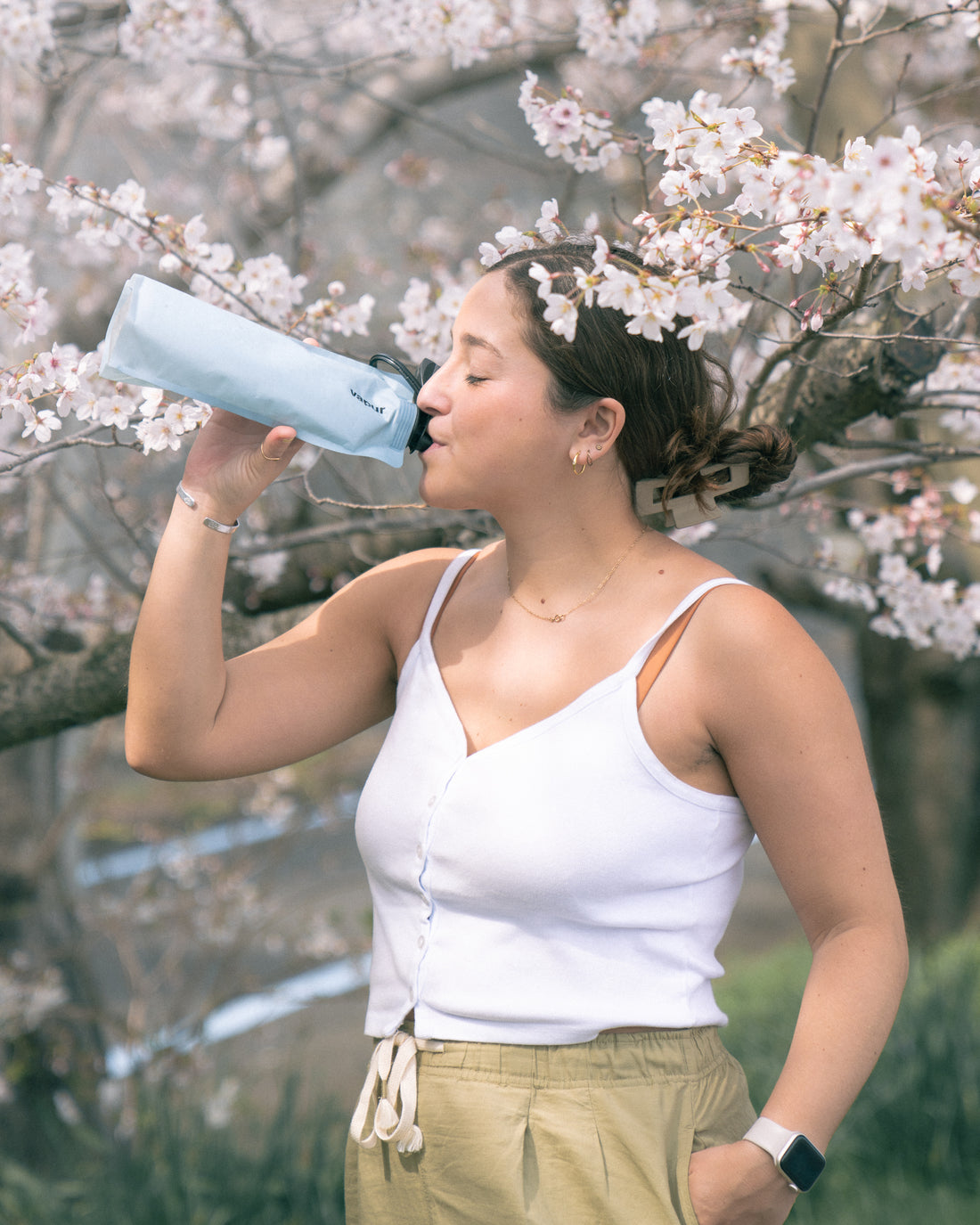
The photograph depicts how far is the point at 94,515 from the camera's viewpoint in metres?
4.58

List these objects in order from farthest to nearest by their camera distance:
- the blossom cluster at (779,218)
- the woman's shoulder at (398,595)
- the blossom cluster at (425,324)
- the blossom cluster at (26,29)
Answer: the blossom cluster at (26,29) < the blossom cluster at (425,324) < the woman's shoulder at (398,595) < the blossom cluster at (779,218)

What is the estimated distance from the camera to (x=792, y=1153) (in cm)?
139

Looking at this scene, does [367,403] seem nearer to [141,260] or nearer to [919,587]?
[141,260]

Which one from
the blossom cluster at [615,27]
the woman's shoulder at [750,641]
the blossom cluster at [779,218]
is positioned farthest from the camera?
the blossom cluster at [615,27]

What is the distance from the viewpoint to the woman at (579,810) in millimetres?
1420

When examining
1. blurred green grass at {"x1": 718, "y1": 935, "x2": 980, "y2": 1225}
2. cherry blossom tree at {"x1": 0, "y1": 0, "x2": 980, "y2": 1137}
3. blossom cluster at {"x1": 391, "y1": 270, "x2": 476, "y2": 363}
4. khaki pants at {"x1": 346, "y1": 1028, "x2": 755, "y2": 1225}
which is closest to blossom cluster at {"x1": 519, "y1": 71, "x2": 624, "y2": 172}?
cherry blossom tree at {"x1": 0, "y1": 0, "x2": 980, "y2": 1137}

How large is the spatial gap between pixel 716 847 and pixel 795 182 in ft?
2.69

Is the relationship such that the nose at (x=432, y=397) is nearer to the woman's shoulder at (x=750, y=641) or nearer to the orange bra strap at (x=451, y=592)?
the orange bra strap at (x=451, y=592)

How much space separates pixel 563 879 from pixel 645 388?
68cm

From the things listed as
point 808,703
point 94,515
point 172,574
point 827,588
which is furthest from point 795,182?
point 94,515

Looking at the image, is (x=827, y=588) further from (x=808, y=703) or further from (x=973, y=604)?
(x=808, y=703)

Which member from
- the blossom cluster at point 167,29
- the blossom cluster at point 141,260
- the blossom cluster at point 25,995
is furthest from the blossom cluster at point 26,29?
the blossom cluster at point 25,995

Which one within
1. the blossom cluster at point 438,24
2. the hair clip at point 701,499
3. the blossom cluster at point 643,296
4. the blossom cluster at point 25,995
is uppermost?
the blossom cluster at point 643,296

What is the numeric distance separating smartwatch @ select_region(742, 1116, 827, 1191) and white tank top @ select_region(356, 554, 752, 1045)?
15cm
